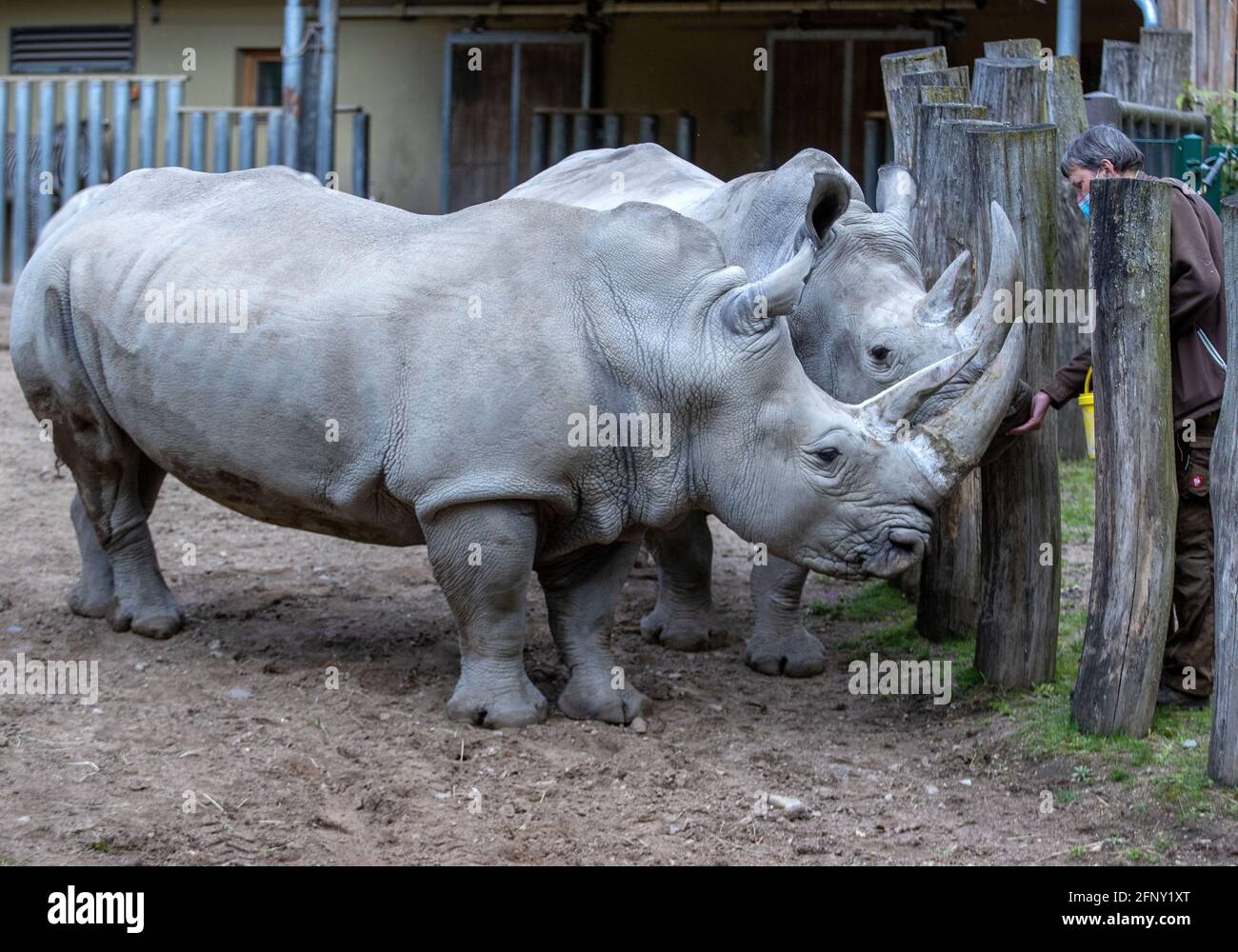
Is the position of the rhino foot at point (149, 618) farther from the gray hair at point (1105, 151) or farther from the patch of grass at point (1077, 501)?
the patch of grass at point (1077, 501)

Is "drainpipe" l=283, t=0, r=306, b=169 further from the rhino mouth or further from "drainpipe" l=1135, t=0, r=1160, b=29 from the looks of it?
the rhino mouth

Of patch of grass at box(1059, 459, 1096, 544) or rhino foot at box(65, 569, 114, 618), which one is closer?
rhino foot at box(65, 569, 114, 618)

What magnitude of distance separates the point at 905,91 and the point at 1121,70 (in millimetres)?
3301

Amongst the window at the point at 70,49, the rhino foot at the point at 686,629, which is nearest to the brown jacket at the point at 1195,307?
the rhino foot at the point at 686,629

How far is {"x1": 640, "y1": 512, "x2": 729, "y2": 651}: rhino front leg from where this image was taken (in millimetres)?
7434

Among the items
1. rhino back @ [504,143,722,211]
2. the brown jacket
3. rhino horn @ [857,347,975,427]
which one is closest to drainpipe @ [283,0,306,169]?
rhino back @ [504,143,722,211]

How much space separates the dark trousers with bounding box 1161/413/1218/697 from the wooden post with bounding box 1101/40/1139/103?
511 centimetres

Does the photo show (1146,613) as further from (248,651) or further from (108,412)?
(108,412)

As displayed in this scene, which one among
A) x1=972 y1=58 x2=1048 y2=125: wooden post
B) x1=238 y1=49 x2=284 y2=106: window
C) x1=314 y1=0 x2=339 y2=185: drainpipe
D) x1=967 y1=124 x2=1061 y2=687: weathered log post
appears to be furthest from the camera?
x1=238 y1=49 x2=284 y2=106: window

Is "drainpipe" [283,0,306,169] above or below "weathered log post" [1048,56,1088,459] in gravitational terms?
above

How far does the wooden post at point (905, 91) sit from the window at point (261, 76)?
8679 mm

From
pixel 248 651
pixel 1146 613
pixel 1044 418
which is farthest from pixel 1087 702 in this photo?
pixel 248 651

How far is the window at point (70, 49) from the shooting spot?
15648mm

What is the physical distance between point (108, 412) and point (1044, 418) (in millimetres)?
3613
